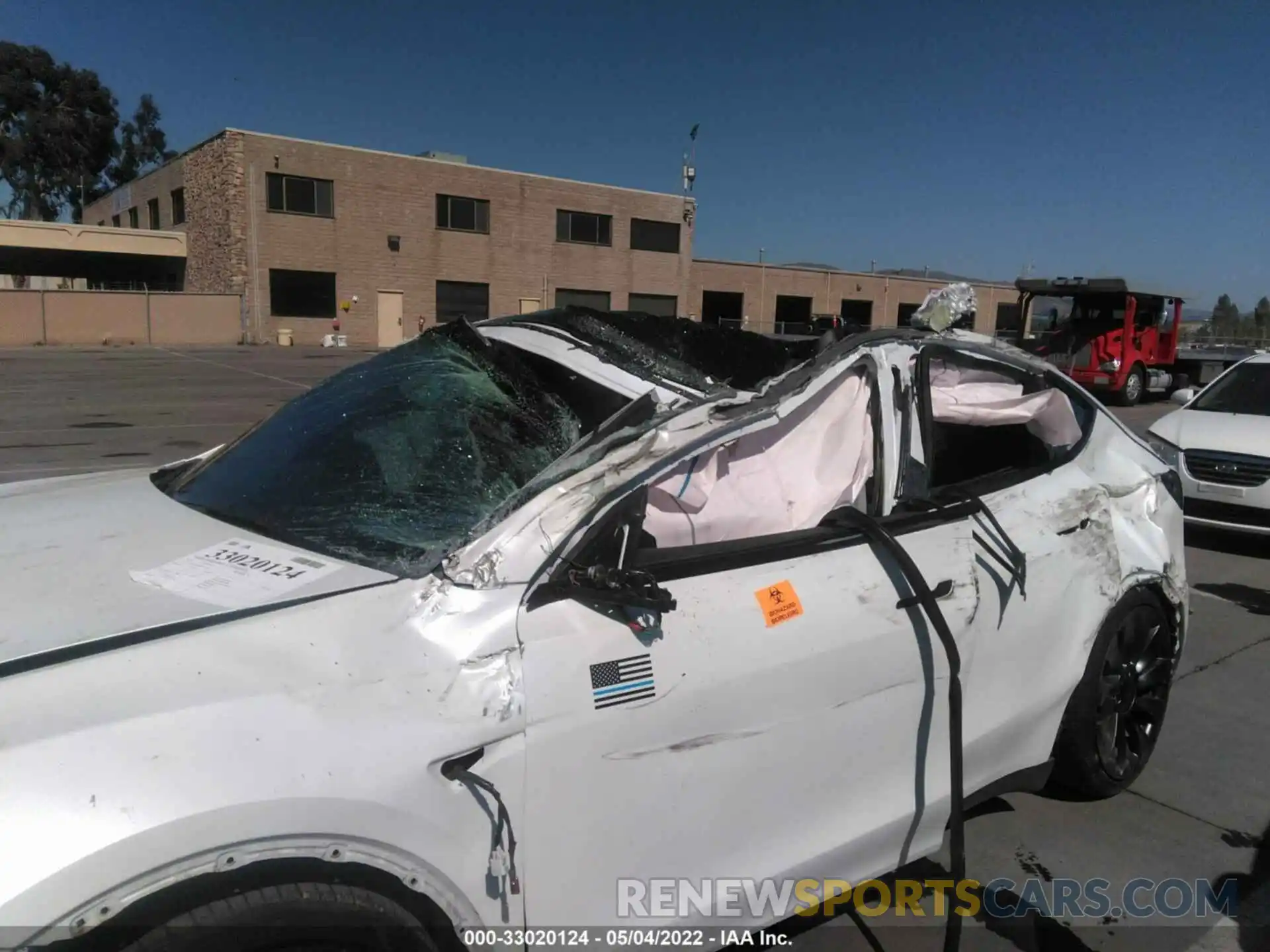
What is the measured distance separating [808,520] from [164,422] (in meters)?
13.6

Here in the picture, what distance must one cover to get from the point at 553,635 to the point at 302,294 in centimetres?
3873

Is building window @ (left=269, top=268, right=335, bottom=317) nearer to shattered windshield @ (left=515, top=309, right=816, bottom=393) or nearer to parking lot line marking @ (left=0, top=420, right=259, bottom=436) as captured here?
parking lot line marking @ (left=0, top=420, right=259, bottom=436)

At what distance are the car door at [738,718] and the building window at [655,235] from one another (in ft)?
144

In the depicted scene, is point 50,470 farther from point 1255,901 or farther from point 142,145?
point 142,145

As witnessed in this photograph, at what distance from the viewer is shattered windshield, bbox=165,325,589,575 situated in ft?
7.47

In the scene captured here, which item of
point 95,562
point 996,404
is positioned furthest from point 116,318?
point 996,404

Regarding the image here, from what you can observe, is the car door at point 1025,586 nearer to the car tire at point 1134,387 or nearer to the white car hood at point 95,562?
the white car hood at point 95,562

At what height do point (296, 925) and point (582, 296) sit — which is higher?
point (582, 296)

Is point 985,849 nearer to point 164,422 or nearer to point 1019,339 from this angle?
point 164,422

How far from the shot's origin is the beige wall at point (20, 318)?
33.1m

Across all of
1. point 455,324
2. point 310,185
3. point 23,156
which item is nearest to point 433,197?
point 310,185

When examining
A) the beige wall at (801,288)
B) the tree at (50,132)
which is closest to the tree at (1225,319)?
the beige wall at (801,288)

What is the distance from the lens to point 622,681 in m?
1.93

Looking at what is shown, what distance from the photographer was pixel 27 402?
16250mm
